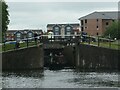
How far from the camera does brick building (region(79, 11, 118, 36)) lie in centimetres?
10807

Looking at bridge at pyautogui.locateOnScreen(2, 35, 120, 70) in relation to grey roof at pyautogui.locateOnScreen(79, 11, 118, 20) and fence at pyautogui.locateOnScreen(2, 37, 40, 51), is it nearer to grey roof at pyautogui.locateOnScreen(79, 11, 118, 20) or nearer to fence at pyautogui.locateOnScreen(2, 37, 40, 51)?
fence at pyautogui.locateOnScreen(2, 37, 40, 51)

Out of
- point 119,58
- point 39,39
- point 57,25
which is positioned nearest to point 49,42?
point 39,39

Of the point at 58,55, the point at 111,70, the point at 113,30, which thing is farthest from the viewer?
the point at 113,30

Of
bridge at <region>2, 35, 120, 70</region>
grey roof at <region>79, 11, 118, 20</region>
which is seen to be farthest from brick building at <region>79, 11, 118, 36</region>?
bridge at <region>2, 35, 120, 70</region>

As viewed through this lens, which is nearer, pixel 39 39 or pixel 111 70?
pixel 111 70

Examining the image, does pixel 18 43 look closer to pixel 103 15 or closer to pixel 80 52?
pixel 80 52

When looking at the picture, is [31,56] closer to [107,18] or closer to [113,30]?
[113,30]

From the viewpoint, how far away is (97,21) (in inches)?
4277

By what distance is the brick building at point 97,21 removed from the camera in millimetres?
108069

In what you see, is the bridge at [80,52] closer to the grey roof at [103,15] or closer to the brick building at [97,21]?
the brick building at [97,21]

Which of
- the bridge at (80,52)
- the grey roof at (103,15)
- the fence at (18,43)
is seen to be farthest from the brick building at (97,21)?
the fence at (18,43)

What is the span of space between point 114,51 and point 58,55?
1307cm

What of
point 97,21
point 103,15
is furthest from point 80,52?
point 97,21

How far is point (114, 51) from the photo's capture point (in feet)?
131
